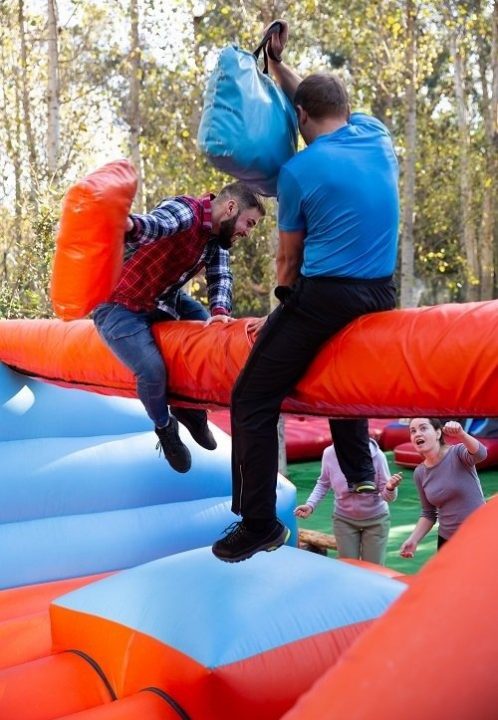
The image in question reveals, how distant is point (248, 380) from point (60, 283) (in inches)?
23.5

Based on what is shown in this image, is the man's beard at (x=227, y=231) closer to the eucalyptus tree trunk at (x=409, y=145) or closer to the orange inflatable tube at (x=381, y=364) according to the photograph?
the orange inflatable tube at (x=381, y=364)

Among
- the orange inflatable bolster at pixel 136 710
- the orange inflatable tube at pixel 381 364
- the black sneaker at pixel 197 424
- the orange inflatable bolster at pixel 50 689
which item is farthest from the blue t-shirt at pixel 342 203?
the orange inflatable bolster at pixel 50 689

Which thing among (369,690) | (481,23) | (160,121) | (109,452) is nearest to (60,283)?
(369,690)

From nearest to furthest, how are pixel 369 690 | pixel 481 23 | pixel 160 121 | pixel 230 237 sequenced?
pixel 369 690
pixel 230 237
pixel 481 23
pixel 160 121

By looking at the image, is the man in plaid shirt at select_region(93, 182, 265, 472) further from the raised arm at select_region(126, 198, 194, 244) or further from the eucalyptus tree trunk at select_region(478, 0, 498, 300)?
the eucalyptus tree trunk at select_region(478, 0, 498, 300)

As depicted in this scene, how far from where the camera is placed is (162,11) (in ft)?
40.3

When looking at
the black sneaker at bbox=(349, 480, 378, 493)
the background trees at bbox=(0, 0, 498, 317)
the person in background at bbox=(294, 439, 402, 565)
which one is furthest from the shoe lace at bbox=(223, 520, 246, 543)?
the background trees at bbox=(0, 0, 498, 317)

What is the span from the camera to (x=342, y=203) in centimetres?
252

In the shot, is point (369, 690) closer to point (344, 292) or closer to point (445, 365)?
point (445, 365)

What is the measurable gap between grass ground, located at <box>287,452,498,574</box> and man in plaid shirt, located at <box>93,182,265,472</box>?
209 cm

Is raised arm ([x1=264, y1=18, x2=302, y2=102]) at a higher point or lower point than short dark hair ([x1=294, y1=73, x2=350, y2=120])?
higher

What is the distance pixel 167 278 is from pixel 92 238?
85 centimetres

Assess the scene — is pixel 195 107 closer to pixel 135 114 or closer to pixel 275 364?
pixel 135 114

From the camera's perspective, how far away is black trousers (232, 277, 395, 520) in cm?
255
